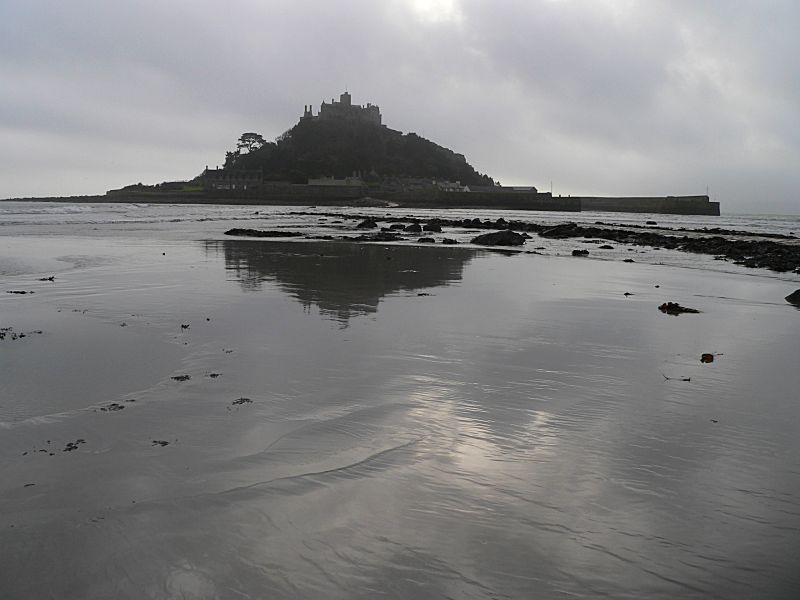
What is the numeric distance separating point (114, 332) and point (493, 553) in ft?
17.6

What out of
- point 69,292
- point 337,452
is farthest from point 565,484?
point 69,292

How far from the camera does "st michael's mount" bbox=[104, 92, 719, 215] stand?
11100 cm

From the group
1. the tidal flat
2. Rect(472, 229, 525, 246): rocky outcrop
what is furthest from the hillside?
the tidal flat

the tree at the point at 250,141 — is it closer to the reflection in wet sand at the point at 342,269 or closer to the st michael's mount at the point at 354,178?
the st michael's mount at the point at 354,178

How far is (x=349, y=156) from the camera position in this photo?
474ft

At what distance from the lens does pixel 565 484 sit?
3.26 meters

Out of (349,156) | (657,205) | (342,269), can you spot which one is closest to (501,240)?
(342,269)

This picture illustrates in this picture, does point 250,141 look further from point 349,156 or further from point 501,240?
point 501,240

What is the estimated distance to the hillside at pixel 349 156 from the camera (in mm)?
142125

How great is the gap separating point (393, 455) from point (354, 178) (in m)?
138

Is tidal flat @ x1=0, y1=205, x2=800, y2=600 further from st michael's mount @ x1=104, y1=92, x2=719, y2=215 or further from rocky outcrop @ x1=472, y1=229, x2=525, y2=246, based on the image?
st michael's mount @ x1=104, y1=92, x2=719, y2=215

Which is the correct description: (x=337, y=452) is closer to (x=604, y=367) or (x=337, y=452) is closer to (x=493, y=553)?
(x=493, y=553)

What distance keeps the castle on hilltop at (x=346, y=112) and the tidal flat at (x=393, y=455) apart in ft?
511

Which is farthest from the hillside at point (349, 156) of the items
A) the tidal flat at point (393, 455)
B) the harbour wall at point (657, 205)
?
the tidal flat at point (393, 455)
